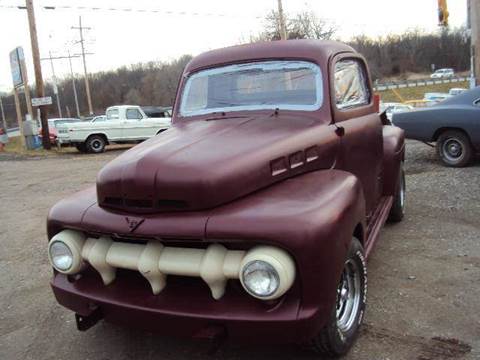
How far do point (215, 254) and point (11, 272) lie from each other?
11.1ft

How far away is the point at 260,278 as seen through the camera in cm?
249

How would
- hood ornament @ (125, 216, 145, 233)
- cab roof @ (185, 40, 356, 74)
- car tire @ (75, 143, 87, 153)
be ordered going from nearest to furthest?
hood ornament @ (125, 216, 145, 233) → cab roof @ (185, 40, 356, 74) → car tire @ (75, 143, 87, 153)

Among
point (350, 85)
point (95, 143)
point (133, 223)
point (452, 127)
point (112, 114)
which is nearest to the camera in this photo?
point (133, 223)

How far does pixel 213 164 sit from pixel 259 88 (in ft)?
4.49

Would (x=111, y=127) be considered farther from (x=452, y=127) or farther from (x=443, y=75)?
(x=443, y=75)

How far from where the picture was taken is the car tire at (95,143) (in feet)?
61.9

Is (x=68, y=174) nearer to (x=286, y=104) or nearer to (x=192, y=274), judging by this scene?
(x=286, y=104)

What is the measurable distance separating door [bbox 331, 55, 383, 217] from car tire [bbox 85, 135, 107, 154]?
1542 cm

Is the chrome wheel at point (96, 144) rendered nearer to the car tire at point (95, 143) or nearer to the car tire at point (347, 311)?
the car tire at point (95, 143)

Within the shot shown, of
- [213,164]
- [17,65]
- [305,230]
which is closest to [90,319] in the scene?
[213,164]

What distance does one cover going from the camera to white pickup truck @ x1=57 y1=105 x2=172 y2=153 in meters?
18.7

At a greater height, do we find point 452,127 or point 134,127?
point 134,127

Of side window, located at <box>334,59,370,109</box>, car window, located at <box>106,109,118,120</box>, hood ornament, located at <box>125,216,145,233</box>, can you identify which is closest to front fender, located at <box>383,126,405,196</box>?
side window, located at <box>334,59,370,109</box>

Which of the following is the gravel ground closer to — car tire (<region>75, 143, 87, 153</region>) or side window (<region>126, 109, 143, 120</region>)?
side window (<region>126, 109, 143, 120</region>)
